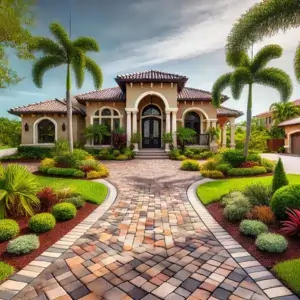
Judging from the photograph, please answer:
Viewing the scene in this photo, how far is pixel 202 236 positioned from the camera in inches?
213

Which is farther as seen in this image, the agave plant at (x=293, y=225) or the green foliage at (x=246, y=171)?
the green foliage at (x=246, y=171)

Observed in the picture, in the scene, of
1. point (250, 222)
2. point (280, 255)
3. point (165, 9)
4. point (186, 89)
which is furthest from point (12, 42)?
point (186, 89)

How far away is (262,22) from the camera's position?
925cm

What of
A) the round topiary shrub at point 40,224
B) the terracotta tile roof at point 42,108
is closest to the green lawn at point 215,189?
the round topiary shrub at point 40,224

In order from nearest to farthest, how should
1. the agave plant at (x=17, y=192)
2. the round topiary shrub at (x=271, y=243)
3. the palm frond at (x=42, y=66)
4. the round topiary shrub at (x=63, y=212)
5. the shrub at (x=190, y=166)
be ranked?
the round topiary shrub at (x=271, y=243)
the agave plant at (x=17, y=192)
the round topiary shrub at (x=63, y=212)
the shrub at (x=190, y=166)
the palm frond at (x=42, y=66)

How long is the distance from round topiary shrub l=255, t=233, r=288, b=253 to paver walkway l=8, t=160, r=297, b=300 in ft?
2.37

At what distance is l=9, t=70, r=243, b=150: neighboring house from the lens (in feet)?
70.0

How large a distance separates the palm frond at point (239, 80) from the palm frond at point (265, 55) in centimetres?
63

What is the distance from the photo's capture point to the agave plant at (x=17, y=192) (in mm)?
6035

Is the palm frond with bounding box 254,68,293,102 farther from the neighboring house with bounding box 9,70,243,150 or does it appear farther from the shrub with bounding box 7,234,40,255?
the shrub with bounding box 7,234,40,255

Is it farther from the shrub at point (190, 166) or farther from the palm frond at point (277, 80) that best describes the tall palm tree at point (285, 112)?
the shrub at point (190, 166)

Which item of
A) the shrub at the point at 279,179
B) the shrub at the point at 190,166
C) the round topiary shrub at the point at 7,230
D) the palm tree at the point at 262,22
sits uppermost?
the palm tree at the point at 262,22

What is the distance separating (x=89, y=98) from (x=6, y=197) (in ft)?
56.9

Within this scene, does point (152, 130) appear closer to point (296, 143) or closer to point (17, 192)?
point (296, 143)
